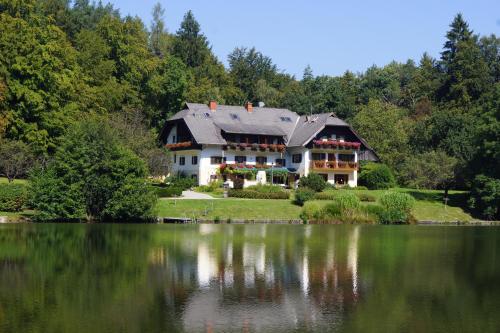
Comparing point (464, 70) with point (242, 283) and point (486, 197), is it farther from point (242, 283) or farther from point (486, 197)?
point (242, 283)

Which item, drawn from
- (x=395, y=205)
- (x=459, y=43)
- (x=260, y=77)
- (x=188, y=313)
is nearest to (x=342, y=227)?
(x=395, y=205)

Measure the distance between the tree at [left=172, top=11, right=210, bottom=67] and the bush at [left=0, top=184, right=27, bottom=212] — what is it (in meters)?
56.3

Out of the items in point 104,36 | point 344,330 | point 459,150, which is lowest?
point 344,330

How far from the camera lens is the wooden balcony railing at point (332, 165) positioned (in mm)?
75250

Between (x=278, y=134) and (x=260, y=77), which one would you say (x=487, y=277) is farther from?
(x=260, y=77)

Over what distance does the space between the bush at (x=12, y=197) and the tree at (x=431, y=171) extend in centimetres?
3903

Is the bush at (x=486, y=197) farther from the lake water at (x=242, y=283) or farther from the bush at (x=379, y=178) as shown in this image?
the lake water at (x=242, y=283)

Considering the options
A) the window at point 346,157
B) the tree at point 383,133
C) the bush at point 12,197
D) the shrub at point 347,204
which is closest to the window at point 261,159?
the window at point 346,157

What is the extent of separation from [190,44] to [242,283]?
84.7 meters

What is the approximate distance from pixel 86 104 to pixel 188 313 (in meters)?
58.6

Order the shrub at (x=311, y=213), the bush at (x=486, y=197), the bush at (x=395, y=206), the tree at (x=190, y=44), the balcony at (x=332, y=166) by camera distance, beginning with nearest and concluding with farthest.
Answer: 1. the shrub at (x=311, y=213)
2. the bush at (x=395, y=206)
3. the bush at (x=486, y=197)
4. the balcony at (x=332, y=166)
5. the tree at (x=190, y=44)

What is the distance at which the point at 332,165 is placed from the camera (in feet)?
249

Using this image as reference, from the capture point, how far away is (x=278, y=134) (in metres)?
76.3

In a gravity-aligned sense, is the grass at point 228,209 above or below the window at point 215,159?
below
